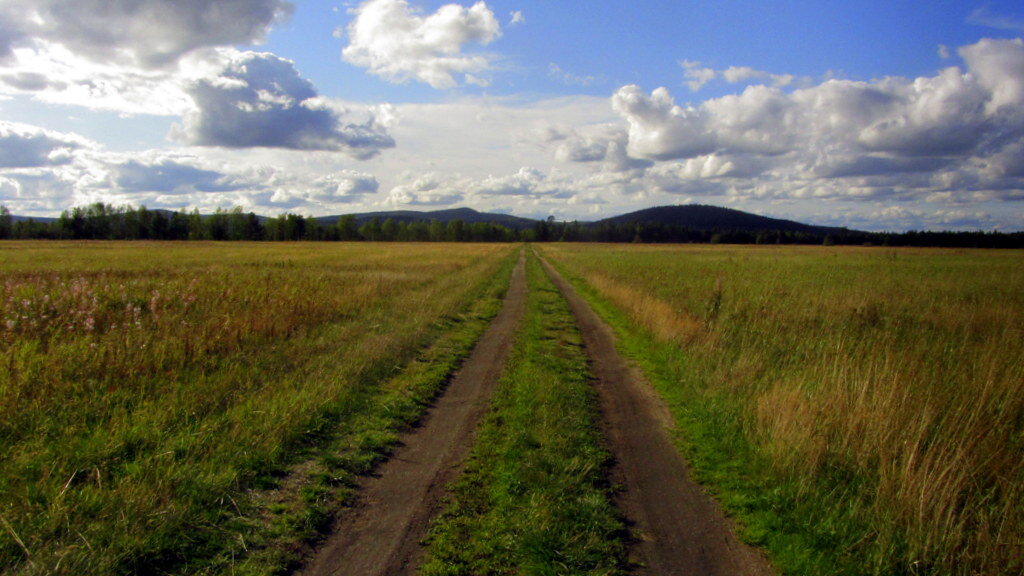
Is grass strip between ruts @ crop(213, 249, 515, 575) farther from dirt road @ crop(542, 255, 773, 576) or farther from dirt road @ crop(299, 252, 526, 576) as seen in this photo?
dirt road @ crop(542, 255, 773, 576)

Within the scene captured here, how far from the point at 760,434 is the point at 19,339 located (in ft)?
37.7

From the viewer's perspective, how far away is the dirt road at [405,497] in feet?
12.3

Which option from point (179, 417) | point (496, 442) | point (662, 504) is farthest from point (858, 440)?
point (179, 417)

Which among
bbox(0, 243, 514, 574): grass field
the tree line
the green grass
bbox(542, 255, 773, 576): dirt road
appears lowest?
bbox(542, 255, 773, 576): dirt road

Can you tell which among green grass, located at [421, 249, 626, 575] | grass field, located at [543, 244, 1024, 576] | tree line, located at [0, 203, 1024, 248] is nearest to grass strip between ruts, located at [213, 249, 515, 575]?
green grass, located at [421, 249, 626, 575]

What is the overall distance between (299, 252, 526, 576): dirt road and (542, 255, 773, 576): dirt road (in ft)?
5.97

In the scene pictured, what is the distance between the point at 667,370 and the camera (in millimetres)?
9688

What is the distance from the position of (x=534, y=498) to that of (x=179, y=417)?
463 centimetres

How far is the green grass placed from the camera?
379cm

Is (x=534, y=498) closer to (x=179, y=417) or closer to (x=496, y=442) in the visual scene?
(x=496, y=442)

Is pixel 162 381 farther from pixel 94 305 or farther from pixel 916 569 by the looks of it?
pixel 916 569

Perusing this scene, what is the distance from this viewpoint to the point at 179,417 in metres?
6.08

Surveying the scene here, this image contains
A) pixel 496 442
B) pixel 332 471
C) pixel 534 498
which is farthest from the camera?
pixel 496 442

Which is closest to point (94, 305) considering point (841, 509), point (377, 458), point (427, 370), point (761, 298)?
point (427, 370)
